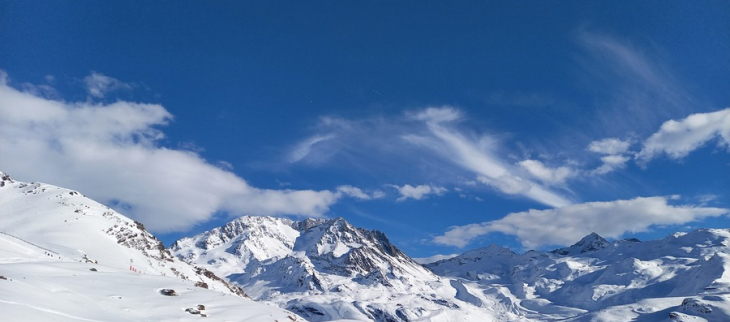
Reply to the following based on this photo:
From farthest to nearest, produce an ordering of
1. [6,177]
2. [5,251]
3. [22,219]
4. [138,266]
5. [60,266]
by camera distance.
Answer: [6,177]
[22,219]
[138,266]
[5,251]
[60,266]

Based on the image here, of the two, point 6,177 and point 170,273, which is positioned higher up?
point 6,177

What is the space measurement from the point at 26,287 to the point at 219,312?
10.7m

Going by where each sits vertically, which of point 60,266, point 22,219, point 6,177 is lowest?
point 60,266

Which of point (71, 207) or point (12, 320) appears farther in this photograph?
point (71, 207)

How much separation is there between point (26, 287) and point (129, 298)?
6106 mm

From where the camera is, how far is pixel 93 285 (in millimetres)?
33438

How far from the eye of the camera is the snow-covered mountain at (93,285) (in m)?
26.0

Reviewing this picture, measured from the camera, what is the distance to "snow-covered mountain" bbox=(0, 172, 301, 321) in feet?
85.1

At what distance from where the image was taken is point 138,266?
6894cm

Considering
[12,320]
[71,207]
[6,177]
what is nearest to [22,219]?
[71,207]

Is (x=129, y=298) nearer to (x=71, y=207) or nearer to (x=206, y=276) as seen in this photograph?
(x=206, y=276)

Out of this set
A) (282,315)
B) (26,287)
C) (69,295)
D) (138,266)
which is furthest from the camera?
(138,266)

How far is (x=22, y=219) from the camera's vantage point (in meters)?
80.8

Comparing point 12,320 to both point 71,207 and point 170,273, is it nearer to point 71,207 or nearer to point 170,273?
point 170,273
